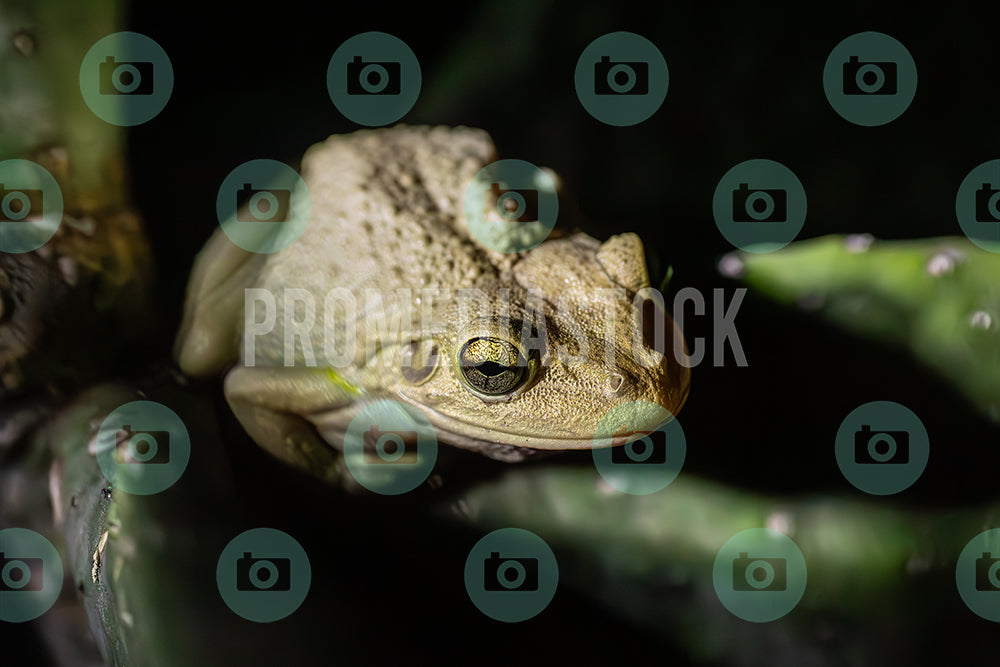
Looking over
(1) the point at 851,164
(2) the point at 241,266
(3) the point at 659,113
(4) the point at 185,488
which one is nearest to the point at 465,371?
(4) the point at 185,488

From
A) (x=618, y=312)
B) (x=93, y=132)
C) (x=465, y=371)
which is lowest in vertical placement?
(x=465, y=371)

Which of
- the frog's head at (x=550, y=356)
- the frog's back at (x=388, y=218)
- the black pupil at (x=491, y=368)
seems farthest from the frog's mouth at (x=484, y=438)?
the frog's back at (x=388, y=218)

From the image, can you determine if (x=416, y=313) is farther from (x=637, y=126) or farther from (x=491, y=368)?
(x=637, y=126)

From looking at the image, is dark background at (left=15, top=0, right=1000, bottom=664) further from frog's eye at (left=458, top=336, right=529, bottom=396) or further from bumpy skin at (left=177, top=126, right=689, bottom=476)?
frog's eye at (left=458, top=336, right=529, bottom=396)

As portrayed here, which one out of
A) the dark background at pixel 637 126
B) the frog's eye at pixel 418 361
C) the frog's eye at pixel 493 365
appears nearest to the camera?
the frog's eye at pixel 493 365

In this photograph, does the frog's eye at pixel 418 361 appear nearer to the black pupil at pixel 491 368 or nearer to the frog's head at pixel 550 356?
the frog's head at pixel 550 356

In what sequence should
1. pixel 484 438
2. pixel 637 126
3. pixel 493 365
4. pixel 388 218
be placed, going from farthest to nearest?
pixel 637 126
pixel 388 218
pixel 484 438
pixel 493 365

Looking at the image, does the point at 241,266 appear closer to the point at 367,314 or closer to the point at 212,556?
the point at 367,314

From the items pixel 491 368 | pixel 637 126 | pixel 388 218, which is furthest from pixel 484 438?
pixel 637 126
